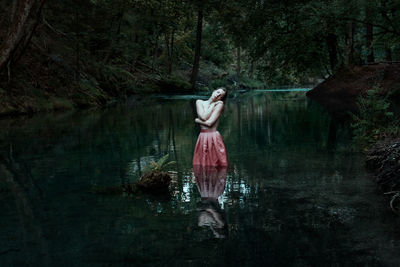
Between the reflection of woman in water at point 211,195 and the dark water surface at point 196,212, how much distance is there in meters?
0.04

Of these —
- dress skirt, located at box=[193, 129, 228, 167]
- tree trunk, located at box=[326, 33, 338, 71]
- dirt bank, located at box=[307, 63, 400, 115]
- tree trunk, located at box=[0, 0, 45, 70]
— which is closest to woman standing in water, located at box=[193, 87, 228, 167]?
dress skirt, located at box=[193, 129, 228, 167]

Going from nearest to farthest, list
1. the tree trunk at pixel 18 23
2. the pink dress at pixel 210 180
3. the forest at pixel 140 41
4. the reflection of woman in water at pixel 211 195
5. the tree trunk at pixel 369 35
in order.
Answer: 1. the reflection of woman in water at pixel 211 195
2. the pink dress at pixel 210 180
3. the tree trunk at pixel 18 23
4. the tree trunk at pixel 369 35
5. the forest at pixel 140 41

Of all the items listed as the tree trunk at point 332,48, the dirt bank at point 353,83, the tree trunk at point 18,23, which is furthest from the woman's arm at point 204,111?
the tree trunk at point 332,48

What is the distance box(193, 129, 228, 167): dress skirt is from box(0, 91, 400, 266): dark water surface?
1.27ft

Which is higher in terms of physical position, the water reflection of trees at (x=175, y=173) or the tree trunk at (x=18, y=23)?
the tree trunk at (x=18, y=23)

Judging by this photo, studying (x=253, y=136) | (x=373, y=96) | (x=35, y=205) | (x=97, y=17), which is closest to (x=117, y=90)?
(x=97, y=17)

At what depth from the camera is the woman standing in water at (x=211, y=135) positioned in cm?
827

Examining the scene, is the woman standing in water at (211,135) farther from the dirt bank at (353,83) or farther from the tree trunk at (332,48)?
the tree trunk at (332,48)

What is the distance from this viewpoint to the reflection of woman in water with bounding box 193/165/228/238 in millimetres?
5086

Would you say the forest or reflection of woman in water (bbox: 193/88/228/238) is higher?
the forest

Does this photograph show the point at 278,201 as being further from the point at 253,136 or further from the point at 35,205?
the point at 253,136

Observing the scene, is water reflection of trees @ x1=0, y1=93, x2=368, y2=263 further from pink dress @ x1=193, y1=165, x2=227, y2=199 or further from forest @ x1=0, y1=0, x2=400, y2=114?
forest @ x1=0, y1=0, x2=400, y2=114

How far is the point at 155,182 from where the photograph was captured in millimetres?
6715

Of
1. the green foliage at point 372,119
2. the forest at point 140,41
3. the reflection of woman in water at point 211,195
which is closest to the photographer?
the reflection of woman in water at point 211,195
